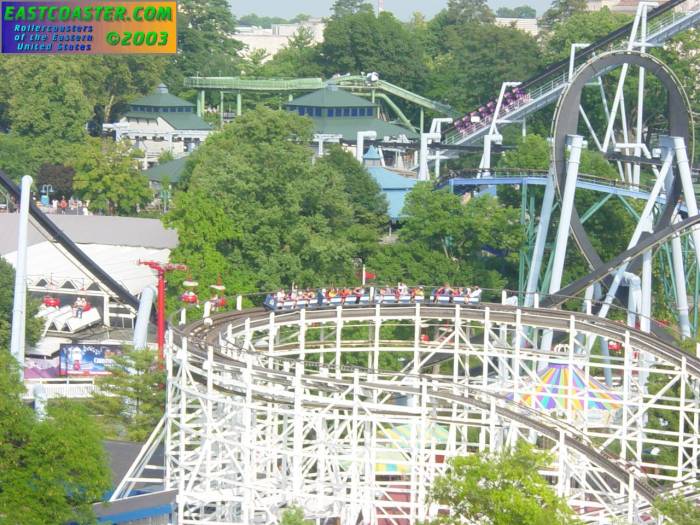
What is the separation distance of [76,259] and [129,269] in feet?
13.5

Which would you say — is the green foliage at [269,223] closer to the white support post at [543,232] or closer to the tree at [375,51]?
the white support post at [543,232]

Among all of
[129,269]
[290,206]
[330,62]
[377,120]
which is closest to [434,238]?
[290,206]

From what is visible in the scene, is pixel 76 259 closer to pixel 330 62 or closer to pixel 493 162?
pixel 493 162

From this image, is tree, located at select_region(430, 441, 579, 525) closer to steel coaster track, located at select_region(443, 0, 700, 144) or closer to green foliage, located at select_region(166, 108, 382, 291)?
green foliage, located at select_region(166, 108, 382, 291)

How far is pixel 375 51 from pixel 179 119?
2121 centimetres

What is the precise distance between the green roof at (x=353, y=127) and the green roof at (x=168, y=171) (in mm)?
9218

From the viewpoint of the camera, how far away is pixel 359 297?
152 ft

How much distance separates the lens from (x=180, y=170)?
298 feet

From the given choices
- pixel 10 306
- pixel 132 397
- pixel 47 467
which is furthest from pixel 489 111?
pixel 47 467

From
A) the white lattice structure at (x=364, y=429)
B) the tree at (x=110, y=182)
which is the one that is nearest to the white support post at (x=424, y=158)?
the tree at (x=110, y=182)

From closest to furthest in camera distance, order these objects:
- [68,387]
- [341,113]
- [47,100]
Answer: [68,387] < [341,113] < [47,100]

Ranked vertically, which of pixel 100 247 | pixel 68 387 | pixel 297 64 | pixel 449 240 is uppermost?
pixel 297 64

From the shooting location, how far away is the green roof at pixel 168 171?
90.6 metres

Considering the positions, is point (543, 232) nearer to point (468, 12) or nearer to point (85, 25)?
point (85, 25)
